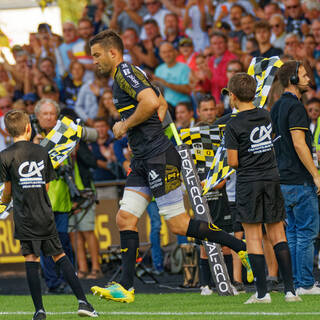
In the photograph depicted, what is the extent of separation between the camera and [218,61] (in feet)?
45.6

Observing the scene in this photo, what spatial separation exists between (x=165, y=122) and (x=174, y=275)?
10.6 feet

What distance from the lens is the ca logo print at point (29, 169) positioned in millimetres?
6996

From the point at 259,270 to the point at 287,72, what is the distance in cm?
210

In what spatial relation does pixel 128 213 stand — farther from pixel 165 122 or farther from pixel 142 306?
pixel 165 122

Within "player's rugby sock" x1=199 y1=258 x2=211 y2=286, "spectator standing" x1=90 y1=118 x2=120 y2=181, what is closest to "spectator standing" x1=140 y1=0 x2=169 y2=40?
"spectator standing" x1=90 y1=118 x2=120 y2=181

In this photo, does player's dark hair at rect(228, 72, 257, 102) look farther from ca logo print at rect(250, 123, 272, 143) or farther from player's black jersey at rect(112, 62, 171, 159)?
player's black jersey at rect(112, 62, 171, 159)

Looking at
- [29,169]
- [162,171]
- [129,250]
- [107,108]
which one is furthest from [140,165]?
[107,108]

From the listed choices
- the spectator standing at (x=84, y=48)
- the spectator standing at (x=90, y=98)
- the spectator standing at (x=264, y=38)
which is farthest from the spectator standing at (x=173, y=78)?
the spectator standing at (x=84, y=48)

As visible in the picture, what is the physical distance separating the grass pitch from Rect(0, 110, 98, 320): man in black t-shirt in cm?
41

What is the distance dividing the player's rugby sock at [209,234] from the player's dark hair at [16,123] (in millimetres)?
1683

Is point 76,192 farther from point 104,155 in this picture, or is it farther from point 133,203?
point 133,203

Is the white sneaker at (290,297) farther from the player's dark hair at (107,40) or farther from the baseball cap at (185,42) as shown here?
the baseball cap at (185,42)

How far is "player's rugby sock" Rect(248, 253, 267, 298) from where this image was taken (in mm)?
6922

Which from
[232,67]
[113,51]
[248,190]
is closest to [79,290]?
[248,190]
